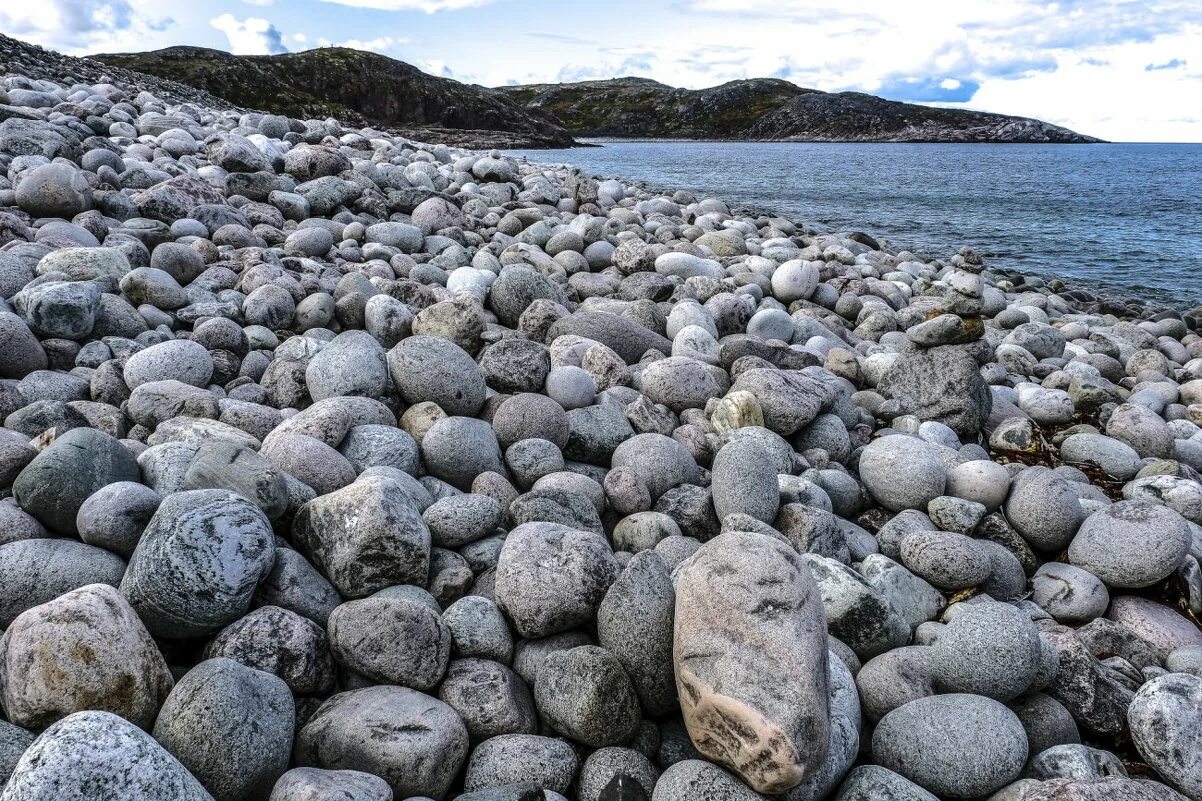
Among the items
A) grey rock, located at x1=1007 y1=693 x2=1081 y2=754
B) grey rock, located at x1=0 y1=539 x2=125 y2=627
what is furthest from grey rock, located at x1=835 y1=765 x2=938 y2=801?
grey rock, located at x1=0 y1=539 x2=125 y2=627

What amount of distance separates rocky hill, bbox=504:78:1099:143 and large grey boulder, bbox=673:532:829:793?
111m

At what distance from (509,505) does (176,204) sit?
6.39m

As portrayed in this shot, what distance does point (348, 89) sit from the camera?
203 feet

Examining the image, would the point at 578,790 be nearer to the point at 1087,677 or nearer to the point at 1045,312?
the point at 1087,677

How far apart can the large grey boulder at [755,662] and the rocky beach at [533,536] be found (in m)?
0.01

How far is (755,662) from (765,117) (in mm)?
120764

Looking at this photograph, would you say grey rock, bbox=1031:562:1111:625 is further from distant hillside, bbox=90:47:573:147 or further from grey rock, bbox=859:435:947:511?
distant hillside, bbox=90:47:573:147

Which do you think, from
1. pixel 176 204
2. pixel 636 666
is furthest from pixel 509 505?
pixel 176 204

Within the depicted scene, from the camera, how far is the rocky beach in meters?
2.70

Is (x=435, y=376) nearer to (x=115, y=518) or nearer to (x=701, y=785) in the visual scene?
(x=115, y=518)

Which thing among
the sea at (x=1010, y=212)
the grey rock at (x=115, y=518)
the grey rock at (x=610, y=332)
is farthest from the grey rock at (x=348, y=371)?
the sea at (x=1010, y=212)

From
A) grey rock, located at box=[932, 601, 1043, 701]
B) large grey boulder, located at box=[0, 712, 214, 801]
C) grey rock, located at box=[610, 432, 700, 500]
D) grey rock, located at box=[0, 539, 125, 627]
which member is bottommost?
grey rock, located at box=[932, 601, 1043, 701]

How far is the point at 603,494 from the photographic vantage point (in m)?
4.67

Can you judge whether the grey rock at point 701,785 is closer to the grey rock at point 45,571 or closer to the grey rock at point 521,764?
the grey rock at point 521,764
